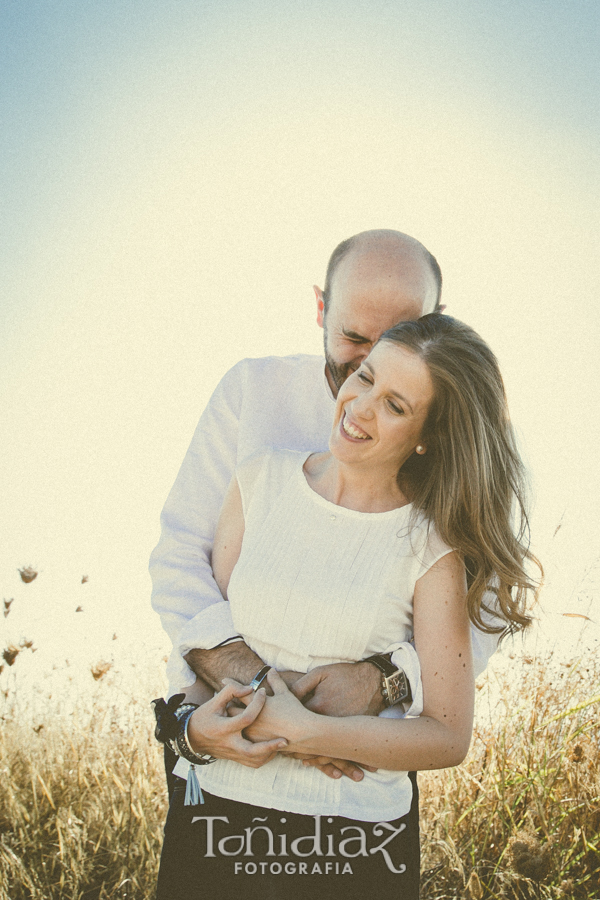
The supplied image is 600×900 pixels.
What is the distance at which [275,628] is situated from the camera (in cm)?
203

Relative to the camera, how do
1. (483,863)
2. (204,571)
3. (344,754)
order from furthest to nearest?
(483,863) < (204,571) < (344,754)

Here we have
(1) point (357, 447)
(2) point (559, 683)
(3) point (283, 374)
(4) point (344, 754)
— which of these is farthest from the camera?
(2) point (559, 683)

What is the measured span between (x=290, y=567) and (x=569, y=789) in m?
2.02

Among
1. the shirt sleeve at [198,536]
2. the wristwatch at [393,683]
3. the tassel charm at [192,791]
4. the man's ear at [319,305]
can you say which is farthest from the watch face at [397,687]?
the man's ear at [319,305]

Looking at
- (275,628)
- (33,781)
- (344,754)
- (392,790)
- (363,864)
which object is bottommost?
(33,781)

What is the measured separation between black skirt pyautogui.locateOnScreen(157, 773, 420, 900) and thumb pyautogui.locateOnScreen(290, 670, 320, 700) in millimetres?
344

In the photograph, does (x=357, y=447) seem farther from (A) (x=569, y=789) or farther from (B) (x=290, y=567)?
(A) (x=569, y=789)

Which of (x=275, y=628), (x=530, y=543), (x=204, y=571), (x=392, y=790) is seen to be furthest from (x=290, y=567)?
(x=530, y=543)

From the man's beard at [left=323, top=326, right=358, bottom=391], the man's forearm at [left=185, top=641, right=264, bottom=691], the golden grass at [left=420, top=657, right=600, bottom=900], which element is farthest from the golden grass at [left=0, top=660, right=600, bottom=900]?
the man's beard at [left=323, top=326, right=358, bottom=391]

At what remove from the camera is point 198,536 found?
2.52 m

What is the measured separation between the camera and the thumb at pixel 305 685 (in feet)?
6.22

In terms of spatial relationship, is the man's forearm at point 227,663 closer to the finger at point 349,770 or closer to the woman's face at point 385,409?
the finger at point 349,770

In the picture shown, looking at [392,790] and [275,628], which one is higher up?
[275,628]

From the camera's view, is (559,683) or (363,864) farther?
(559,683)
